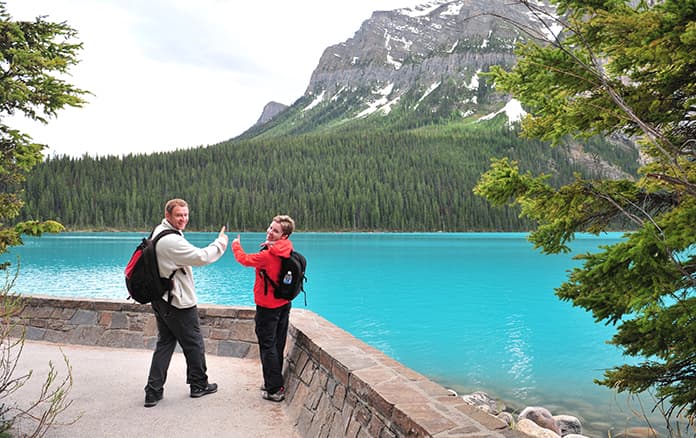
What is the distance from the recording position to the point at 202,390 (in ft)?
16.8

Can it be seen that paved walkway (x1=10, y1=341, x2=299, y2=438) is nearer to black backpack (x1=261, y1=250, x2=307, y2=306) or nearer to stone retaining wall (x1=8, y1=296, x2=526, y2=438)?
stone retaining wall (x1=8, y1=296, x2=526, y2=438)

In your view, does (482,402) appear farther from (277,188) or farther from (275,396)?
(277,188)

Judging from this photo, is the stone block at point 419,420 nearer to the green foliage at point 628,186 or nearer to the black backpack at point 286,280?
the green foliage at point 628,186

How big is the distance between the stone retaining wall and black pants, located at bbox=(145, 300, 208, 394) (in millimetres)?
972

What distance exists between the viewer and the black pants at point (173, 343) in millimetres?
4867

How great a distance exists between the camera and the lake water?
13.6 meters

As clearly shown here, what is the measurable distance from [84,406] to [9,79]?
449 cm

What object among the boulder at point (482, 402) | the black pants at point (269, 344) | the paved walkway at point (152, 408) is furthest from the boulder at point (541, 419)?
the black pants at point (269, 344)

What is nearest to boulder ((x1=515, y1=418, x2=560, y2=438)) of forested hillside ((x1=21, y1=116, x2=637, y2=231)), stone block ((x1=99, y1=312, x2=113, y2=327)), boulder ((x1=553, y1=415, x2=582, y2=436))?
boulder ((x1=553, y1=415, x2=582, y2=436))

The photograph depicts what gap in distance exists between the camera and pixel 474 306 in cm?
2731

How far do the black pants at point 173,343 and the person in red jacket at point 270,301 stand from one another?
615 millimetres

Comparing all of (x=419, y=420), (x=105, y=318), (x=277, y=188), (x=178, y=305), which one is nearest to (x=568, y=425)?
(x=178, y=305)

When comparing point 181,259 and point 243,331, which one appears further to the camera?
point 243,331

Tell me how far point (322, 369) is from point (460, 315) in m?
21.1
